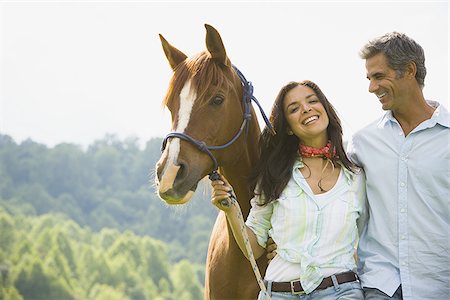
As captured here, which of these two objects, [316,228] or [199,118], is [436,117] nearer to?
[316,228]

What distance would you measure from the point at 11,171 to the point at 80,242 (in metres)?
13.8

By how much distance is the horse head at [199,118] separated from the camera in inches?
141

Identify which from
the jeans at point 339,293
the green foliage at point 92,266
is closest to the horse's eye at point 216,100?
the jeans at point 339,293

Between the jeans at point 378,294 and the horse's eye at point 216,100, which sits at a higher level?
the horse's eye at point 216,100

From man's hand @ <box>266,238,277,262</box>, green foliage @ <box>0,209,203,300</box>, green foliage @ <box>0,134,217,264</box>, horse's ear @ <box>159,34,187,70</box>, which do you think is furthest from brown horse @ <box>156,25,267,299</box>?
green foliage @ <box>0,134,217,264</box>

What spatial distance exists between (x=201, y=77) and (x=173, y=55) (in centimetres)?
43

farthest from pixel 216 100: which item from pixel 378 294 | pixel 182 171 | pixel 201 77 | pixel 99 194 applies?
pixel 99 194

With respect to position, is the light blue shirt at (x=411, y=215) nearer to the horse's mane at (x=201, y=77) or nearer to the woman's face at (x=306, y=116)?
the woman's face at (x=306, y=116)

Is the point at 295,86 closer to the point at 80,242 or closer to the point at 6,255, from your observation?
the point at 6,255

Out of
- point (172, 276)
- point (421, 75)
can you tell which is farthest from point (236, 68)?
point (172, 276)

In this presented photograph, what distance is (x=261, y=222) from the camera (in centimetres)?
392

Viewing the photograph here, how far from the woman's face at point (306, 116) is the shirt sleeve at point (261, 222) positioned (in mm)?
445

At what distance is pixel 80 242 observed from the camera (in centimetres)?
7144

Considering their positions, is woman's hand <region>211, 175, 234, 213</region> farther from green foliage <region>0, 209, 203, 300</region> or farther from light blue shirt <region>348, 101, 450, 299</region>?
green foliage <region>0, 209, 203, 300</region>
